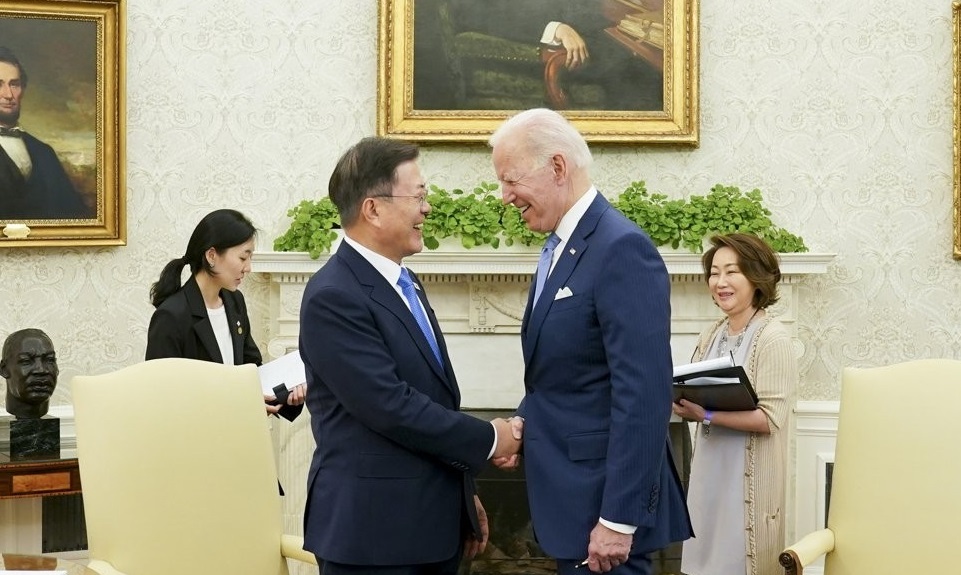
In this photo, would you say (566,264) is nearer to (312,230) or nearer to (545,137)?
(545,137)

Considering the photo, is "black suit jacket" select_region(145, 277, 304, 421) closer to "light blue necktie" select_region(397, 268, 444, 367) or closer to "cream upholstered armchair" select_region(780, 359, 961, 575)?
"light blue necktie" select_region(397, 268, 444, 367)

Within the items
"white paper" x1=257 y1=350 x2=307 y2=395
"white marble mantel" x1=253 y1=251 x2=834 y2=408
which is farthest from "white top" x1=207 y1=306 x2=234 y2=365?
"white marble mantel" x1=253 y1=251 x2=834 y2=408

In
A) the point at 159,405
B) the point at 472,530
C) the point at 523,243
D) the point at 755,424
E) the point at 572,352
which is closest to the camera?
the point at 572,352

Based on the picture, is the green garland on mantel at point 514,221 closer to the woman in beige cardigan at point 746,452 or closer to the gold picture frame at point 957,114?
the gold picture frame at point 957,114

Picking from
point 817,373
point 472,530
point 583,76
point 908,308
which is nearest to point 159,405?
point 472,530

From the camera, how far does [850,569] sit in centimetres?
320

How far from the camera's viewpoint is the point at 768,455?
3.45m

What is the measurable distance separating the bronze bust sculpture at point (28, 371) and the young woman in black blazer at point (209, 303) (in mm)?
648

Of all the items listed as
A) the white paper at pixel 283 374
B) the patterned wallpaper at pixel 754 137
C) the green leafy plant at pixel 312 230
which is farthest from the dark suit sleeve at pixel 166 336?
the patterned wallpaper at pixel 754 137

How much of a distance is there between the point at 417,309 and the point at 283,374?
4.49 ft

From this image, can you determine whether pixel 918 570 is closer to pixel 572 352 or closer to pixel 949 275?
pixel 572 352

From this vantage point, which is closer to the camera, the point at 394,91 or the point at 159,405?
the point at 159,405

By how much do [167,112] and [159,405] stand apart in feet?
7.96

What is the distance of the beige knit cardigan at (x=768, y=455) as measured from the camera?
3.38 metres
